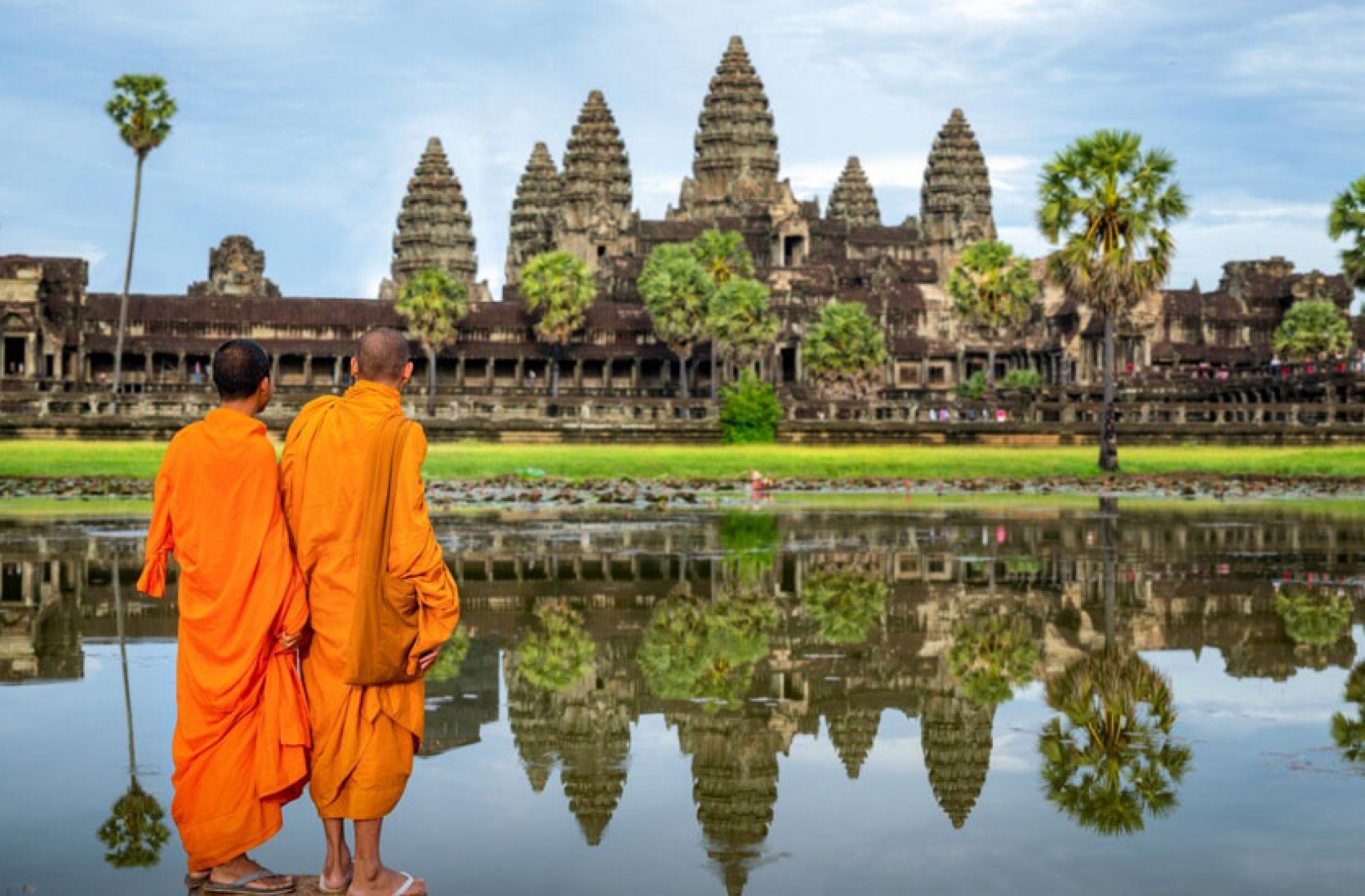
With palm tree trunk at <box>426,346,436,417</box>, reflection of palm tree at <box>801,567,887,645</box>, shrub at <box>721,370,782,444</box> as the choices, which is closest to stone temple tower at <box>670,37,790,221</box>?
palm tree trunk at <box>426,346,436,417</box>

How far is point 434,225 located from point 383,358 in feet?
377

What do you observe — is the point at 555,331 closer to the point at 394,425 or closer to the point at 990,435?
the point at 990,435

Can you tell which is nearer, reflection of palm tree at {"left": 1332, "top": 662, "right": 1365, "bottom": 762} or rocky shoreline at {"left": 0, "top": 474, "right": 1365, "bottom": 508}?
reflection of palm tree at {"left": 1332, "top": 662, "right": 1365, "bottom": 762}

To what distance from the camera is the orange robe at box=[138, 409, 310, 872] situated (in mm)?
6422

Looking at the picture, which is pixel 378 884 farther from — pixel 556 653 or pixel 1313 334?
pixel 1313 334

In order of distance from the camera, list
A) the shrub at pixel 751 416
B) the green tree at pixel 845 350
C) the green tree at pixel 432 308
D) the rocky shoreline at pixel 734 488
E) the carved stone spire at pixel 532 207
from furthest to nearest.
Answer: the carved stone spire at pixel 532 207 → the green tree at pixel 432 308 → the green tree at pixel 845 350 → the shrub at pixel 751 416 → the rocky shoreline at pixel 734 488

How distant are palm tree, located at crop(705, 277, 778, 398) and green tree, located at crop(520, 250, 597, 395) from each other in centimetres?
845

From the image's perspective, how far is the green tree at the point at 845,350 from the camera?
8819cm

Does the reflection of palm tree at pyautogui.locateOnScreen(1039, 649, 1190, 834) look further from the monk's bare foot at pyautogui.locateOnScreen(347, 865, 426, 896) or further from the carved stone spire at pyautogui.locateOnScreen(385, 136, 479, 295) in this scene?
the carved stone spire at pyautogui.locateOnScreen(385, 136, 479, 295)

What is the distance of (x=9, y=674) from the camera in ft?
36.4

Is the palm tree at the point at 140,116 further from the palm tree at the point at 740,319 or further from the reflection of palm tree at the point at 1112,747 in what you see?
the reflection of palm tree at the point at 1112,747

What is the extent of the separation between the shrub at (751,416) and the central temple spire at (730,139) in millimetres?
68767

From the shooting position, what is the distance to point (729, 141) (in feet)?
396

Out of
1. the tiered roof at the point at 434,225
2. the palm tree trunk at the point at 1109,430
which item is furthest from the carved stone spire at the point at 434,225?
→ the palm tree trunk at the point at 1109,430
